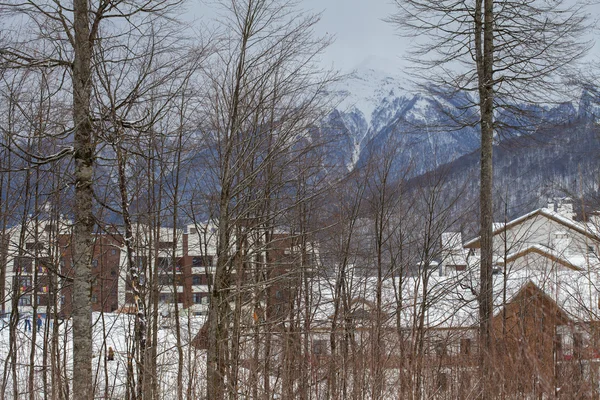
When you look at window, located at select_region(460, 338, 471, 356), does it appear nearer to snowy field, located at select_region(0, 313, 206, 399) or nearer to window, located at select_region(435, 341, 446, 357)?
window, located at select_region(435, 341, 446, 357)

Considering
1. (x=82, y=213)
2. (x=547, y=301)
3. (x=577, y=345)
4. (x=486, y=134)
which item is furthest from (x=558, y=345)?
(x=82, y=213)

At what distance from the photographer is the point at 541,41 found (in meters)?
10.7

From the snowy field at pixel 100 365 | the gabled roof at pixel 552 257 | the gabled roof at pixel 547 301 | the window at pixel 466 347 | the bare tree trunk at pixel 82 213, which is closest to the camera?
the bare tree trunk at pixel 82 213

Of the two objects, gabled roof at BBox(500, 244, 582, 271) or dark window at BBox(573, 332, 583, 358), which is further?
gabled roof at BBox(500, 244, 582, 271)

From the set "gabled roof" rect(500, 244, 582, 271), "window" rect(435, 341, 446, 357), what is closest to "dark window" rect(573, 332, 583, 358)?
"gabled roof" rect(500, 244, 582, 271)

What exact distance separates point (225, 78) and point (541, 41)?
5861 millimetres

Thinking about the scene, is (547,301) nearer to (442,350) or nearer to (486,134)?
(442,350)

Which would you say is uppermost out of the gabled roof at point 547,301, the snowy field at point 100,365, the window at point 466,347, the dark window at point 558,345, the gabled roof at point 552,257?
the gabled roof at point 552,257

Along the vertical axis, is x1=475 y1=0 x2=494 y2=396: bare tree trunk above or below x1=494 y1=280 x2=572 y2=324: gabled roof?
above

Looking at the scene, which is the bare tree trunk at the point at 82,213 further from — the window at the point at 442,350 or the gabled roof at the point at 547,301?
the gabled roof at the point at 547,301

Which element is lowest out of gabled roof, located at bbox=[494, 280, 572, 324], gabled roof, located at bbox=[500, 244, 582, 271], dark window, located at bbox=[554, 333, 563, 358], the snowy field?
the snowy field

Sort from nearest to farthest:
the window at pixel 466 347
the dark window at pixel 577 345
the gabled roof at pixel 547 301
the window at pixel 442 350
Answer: the dark window at pixel 577 345 → the gabled roof at pixel 547 301 → the window at pixel 442 350 → the window at pixel 466 347

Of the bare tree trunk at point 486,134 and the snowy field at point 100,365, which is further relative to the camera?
the bare tree trunk at point 486,134

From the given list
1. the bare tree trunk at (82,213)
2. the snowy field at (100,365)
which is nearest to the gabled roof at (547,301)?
the snowy field at (100,365)
